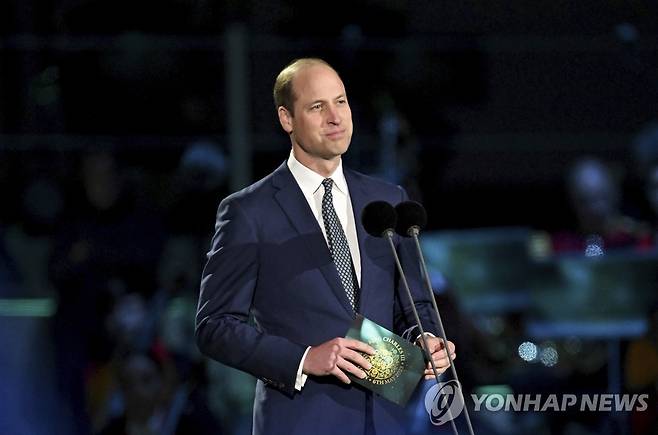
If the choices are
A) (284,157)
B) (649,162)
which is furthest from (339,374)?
(649,162)

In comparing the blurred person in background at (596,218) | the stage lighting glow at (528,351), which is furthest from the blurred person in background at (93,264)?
the blurred person in background at (596,218)

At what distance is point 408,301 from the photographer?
268cm

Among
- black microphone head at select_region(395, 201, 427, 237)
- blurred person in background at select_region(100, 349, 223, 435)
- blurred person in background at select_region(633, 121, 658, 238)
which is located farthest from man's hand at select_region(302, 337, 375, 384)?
blurred person in background at select_region(633, 121, 658, 238)

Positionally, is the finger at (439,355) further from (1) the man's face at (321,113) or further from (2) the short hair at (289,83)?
(2) the short hair at (289,83)

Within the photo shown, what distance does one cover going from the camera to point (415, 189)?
5.80 metres

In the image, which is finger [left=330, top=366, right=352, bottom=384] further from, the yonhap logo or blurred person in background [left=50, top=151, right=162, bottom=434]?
blurred person in background [left=50, top=151, right=162, bottom=434]

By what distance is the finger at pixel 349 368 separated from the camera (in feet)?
7.98

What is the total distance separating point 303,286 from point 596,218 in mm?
3492

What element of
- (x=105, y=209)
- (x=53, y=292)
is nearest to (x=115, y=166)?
(x=105, y=209)

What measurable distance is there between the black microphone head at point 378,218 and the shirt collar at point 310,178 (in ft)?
0.72

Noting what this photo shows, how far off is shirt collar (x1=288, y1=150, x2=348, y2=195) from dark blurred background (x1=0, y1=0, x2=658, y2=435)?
85.4 inches

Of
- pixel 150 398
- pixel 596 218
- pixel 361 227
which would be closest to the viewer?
pixel 361 227

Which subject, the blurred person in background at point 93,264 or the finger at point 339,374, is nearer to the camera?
the finger at point 339,374

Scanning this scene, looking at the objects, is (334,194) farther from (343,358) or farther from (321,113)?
(343,358)
